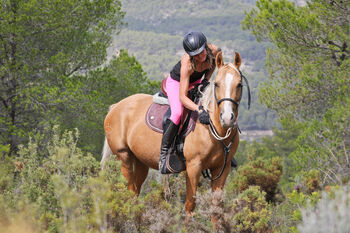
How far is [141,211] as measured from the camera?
4.68m

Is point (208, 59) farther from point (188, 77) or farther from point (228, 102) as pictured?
point (228, 102)

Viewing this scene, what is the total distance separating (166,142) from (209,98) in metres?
0.85

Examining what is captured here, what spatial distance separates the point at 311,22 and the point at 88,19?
915cm

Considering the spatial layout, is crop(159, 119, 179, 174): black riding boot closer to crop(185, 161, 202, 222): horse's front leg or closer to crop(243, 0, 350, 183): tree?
crop(185, 161, 202, 222): horse's front leg

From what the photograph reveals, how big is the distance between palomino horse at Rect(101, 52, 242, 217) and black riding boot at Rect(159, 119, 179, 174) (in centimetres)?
23

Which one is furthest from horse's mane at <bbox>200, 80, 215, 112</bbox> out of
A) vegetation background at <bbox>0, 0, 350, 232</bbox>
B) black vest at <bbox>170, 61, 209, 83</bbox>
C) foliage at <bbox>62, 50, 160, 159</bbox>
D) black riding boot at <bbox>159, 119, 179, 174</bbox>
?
foliage at <bbox>62, 50, 160, 159</bbox>

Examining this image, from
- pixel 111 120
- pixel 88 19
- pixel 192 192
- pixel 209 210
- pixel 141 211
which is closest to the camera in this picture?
pixel 209 210

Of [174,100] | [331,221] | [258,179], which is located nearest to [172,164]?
[174,100]

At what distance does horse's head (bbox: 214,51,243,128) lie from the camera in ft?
14.7

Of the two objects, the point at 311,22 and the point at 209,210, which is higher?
the point at 209,210

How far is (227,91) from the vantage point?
15.0ft

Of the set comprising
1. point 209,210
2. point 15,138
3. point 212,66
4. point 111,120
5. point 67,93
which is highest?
point 212,66

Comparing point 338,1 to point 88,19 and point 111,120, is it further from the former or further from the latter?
point 88,19

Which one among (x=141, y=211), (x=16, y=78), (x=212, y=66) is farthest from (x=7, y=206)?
(x=16, y=78)
